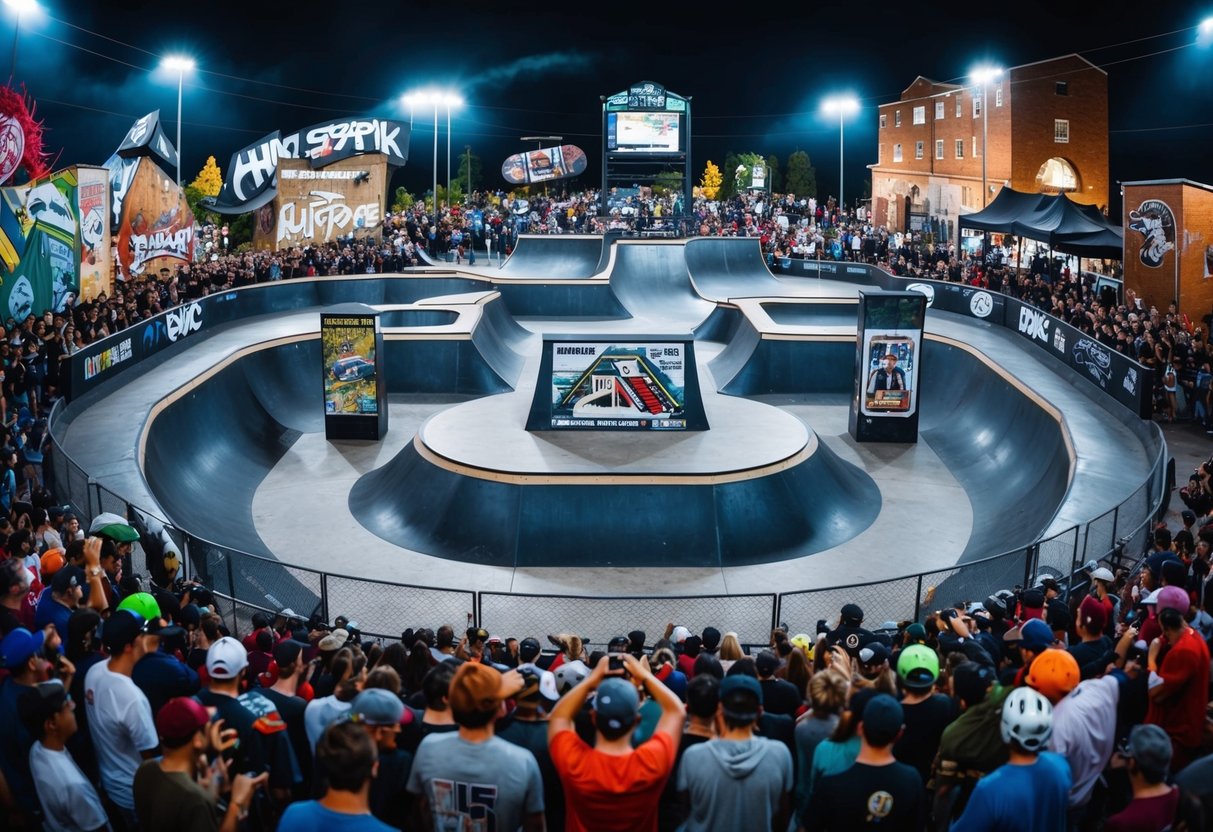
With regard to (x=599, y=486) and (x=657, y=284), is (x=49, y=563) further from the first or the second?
(x=657, y=284)

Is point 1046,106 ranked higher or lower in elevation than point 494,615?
higher

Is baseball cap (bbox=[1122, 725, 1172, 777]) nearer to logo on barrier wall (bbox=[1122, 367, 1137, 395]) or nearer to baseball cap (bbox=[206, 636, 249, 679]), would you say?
baseball cap (bbox=[206, 636, 249, 679])

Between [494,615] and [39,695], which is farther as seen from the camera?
[494,615]

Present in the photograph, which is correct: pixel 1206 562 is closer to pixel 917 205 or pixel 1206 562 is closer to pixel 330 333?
pixel 330 333

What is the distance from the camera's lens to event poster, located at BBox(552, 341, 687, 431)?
1933cm

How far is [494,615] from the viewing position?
1385 cm

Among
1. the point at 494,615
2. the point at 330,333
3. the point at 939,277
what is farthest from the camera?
the point at 939,277

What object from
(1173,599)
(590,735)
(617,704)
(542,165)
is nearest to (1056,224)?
(1173,599)

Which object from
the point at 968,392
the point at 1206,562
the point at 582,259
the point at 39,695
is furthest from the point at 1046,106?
the point at 39,695

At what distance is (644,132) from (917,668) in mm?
47631

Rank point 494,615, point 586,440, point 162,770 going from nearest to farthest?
point 162,770 < point 494,615 < point 586,440

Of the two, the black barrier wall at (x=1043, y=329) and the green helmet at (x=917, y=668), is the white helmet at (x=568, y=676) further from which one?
the black barrier wall at (x=1043, y=329)

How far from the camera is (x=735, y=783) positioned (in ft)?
16.2

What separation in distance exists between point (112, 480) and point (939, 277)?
3241 cm
